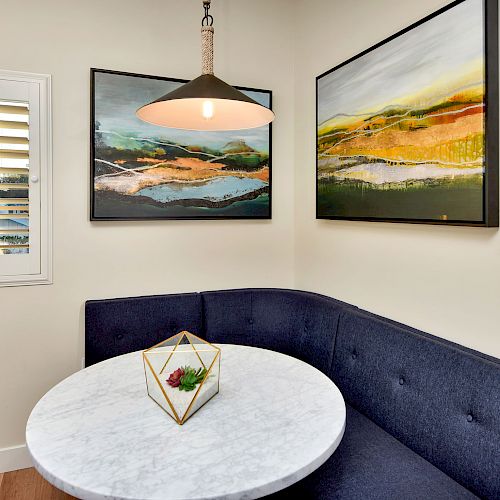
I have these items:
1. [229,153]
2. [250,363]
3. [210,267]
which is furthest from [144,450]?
[229,153]

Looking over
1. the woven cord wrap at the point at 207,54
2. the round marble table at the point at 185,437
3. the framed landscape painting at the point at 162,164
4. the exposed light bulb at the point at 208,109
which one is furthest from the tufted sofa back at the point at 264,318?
the woven cord wrap at the point at 207,54

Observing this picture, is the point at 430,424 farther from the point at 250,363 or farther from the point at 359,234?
the point at 359,234

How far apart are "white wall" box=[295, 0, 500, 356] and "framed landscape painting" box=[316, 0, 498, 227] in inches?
3.4

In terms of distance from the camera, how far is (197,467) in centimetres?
111

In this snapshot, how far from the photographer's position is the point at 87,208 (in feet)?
8.00

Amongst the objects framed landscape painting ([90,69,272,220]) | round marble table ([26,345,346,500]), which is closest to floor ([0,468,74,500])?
round marble table ([26,345,346,500])

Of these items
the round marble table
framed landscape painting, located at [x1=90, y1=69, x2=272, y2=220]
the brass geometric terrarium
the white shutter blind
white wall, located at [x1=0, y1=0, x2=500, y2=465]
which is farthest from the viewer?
framed landscape painting, located at [x1=90, y1=69, x2=272, y2=220]

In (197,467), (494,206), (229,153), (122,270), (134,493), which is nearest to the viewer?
(134,493)

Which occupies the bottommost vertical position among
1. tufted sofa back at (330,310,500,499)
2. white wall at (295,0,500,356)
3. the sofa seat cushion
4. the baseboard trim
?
the baseboard trim

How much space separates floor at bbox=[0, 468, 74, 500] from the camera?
2.14m

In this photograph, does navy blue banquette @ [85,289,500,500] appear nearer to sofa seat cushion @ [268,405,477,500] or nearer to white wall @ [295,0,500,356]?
sofa seat cushion @ [268,405,477,500]

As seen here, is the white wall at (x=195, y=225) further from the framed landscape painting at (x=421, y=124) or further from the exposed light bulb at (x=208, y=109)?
the exposed light bulb at (x=208, y=109)

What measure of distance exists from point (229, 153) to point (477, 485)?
207cm

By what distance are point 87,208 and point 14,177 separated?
388 mm
